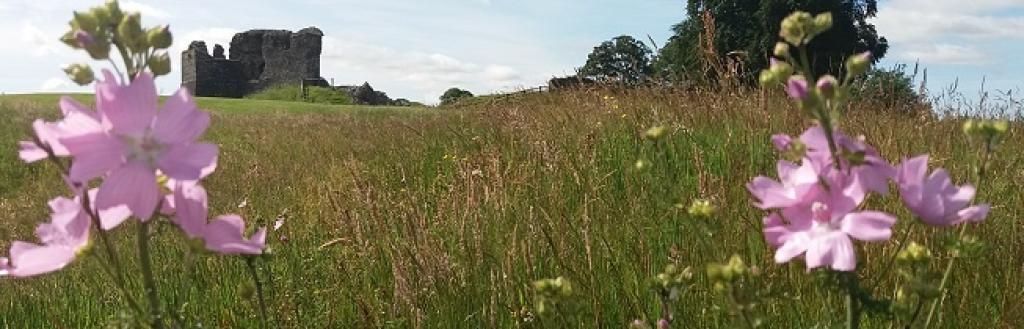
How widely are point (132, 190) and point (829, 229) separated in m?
0.79

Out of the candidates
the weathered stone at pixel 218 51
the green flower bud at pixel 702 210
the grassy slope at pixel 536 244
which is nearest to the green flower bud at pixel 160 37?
the grassy slope at pixel 536 244

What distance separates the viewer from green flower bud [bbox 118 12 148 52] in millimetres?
1078

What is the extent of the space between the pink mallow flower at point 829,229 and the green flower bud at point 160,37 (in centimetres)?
77

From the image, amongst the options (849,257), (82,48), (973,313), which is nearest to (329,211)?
(973,313)

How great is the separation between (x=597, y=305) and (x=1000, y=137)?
125 centimetres

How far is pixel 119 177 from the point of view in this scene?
3.21 ft

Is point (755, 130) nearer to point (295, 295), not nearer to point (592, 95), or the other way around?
point (295, 295)

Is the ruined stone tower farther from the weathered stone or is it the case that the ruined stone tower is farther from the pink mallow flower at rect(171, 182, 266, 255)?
the pink mallow flower at rect(171, 182, 266, 255)

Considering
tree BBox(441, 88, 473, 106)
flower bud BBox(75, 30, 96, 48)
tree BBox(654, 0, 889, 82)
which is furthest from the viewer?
tree BBox(654, 0, 889, 82)

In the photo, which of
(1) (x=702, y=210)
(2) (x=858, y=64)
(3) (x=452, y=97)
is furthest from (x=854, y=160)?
(3) (x=452, y=97)

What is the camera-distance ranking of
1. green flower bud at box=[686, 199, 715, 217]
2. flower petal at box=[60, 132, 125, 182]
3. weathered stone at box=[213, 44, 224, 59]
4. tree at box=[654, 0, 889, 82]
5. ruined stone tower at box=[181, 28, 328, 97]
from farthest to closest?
weathered stone at box=[213, 44, 224, 59]
ruined stone tower at box=[181, 28, 328, 97]
tree at box=[654, 0, 889, 82]
green flower bud at box=[686, 199, 715, 217]
flower petal at box=[60, 132, 125, 182]

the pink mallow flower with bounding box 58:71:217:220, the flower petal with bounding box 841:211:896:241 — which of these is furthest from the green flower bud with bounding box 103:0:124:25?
the flower petal with bounding box 841:211:896:241

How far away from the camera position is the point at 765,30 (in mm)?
30641

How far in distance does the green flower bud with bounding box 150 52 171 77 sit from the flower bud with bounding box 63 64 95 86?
93mm
